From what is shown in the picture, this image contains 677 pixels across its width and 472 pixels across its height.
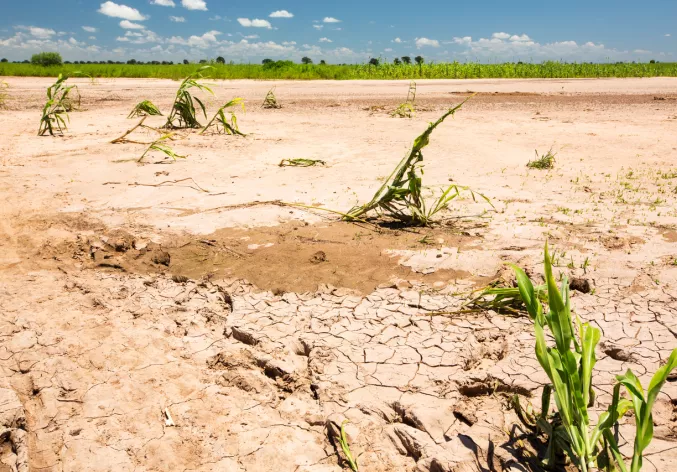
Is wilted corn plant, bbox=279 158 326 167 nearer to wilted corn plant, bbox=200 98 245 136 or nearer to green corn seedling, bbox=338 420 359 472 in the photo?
wilted corn plant, bbox=200 98 245 136

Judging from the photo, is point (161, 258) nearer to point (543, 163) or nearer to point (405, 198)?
point (405, 198)

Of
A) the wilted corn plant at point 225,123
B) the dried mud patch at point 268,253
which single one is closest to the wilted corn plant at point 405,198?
the dried mud patch at point 268,253

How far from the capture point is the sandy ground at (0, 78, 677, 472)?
6.37 feet

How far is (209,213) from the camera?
4180 millimetres

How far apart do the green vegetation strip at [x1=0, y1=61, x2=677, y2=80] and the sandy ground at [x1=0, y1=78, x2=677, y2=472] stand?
16946 mm

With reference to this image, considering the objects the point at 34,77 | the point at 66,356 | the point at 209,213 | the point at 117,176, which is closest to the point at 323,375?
the point at 66,356

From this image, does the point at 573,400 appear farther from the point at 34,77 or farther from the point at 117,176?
the point at 34,77

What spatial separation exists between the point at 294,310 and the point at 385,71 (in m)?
21.8

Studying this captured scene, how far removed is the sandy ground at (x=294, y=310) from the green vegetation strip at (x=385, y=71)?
55.6 feet

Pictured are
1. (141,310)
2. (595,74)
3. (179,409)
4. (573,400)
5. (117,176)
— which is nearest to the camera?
(573,400)

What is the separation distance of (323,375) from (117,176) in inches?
154

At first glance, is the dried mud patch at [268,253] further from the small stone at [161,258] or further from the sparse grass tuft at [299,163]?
the sparse grass tuft at [299,163]

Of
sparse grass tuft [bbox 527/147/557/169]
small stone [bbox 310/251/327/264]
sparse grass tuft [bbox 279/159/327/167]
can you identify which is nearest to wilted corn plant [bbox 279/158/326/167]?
sparse grass tuft [bbox 279/159/327/167]

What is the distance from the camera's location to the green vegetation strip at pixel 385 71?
2109cm
